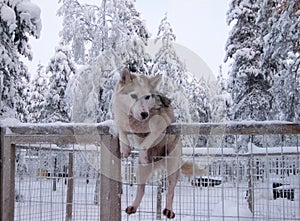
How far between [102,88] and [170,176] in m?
5.76

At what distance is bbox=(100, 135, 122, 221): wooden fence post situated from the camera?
229 centimetres

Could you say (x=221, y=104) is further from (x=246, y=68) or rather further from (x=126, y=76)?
(x=126, y=76)

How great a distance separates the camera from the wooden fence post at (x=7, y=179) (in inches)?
98.0

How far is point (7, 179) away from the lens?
8.22 feet

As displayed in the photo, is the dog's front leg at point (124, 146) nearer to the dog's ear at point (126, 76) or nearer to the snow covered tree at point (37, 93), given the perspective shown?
the dog's ear at point (126, 76)

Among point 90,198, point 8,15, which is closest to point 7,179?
point 90,198

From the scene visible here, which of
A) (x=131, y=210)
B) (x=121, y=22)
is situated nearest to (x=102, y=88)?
(x=121, y=22)

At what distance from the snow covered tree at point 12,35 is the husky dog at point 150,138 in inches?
167

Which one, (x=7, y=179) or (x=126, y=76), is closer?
(x=7, y=179)

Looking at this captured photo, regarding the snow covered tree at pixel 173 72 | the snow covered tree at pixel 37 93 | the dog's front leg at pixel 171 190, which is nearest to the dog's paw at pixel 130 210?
the dog's front leg at pixel 171 190

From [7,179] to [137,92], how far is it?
1044mm

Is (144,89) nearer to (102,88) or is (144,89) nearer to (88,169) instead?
(88,169)

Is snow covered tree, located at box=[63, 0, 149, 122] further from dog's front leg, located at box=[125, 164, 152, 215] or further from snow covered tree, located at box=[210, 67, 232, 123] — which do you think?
dog's front leg, located at box=[125, 164, 152, 215]

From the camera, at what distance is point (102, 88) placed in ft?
25.9
